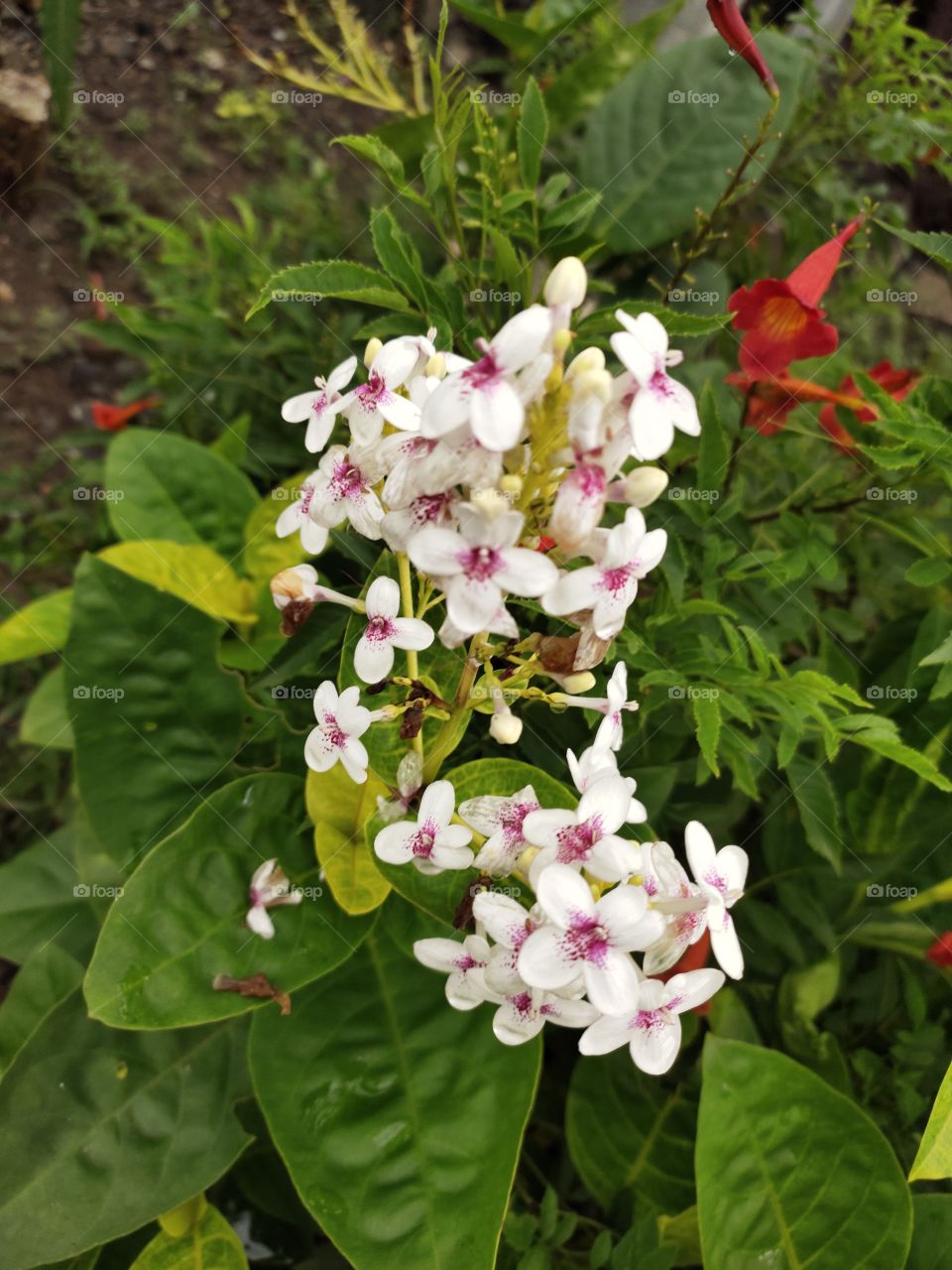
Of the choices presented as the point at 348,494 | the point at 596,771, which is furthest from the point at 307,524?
the point at 596,771

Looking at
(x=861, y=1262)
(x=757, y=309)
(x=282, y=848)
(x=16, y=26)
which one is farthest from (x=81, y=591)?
(x=16, y=26)

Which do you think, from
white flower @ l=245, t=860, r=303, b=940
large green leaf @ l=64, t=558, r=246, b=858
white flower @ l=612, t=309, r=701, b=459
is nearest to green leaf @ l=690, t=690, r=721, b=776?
white flower @ l=612, t=309, r=701, b=459

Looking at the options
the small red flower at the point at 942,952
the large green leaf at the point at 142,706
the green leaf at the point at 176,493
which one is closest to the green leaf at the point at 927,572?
the small red flower at the point at 942,952

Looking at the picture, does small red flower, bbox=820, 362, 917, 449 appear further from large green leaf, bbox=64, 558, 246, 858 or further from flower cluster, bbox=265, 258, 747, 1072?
large green leaf, bbox=64, 558, 246, 858

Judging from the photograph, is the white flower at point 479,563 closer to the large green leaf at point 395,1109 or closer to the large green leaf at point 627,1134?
the large green leaf at point 395,1109

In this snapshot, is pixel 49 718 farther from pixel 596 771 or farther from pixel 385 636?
pixel 596 771
